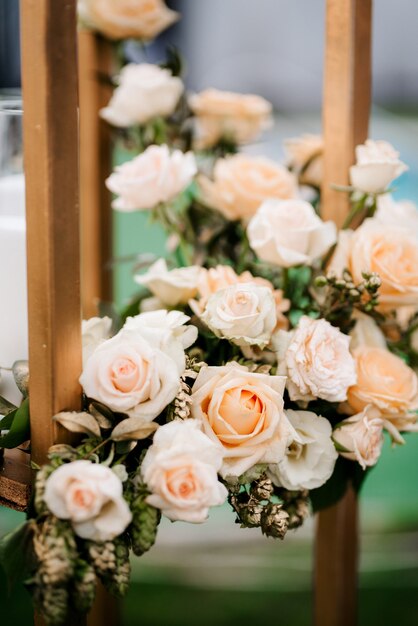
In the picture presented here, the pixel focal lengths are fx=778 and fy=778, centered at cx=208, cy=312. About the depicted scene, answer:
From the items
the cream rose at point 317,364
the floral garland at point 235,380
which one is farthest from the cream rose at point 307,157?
the cream rose at point 317,364

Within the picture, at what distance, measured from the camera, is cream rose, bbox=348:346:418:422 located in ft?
2.42

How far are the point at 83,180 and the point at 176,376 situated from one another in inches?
25.1

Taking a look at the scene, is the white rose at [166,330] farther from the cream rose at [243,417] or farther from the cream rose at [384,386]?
the cream rose at [384,386]

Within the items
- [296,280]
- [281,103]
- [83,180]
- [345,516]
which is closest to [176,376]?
[296,280]

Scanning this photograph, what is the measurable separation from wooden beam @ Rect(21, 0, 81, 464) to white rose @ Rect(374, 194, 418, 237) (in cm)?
35

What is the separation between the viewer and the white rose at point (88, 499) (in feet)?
1.78

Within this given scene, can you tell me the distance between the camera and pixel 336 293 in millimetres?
770

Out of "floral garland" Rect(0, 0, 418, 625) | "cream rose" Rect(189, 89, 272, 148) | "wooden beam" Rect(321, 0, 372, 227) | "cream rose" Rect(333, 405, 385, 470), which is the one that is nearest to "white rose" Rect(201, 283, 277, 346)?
"floral garland" Rect(0, 0, 418, 625)

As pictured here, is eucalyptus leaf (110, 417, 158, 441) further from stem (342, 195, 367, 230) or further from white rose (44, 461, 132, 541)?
stem (342, 195, 367, 230)

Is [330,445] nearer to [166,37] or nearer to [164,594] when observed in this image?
[164,594]

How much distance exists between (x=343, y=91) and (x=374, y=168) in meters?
0.10

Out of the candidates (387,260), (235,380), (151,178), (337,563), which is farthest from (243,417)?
(337,563)

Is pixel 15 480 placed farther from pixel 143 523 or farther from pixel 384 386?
pixel 384 386

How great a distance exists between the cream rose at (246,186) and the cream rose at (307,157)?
4 centimetres
